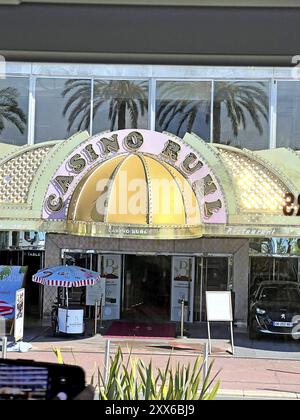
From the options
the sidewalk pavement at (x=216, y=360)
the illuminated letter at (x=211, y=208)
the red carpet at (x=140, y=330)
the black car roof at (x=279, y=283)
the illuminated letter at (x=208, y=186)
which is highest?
the illuminated letter at (x=208, y=186)

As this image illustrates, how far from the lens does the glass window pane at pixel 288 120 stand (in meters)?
11.4

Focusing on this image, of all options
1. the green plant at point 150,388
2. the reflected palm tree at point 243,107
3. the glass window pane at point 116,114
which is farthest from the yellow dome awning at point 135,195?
the green plant at point 150,388

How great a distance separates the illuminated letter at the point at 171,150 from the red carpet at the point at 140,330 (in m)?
3.82

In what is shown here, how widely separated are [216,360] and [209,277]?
443 centimetres

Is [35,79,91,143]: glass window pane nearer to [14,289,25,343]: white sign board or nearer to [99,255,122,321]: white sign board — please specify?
[99,255,122,321]: white sign board

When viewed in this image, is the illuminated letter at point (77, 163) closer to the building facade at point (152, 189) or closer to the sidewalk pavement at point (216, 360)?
the building facade at point (152, 189)

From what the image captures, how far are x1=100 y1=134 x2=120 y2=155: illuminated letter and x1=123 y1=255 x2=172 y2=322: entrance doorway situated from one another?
114 inches

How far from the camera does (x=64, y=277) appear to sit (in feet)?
35.4

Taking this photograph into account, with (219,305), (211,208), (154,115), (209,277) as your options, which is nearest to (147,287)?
(209,277)

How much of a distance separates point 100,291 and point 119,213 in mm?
3045

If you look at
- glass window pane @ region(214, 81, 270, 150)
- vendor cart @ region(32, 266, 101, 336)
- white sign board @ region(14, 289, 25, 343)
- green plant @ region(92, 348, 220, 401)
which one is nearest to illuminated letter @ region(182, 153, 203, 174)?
glass window pane @ region(214, 81, 270, 150)

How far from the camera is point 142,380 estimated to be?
356 cm
